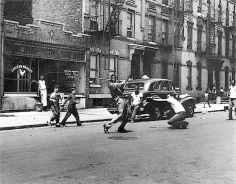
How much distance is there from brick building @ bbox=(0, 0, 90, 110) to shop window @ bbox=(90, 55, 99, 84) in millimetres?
973

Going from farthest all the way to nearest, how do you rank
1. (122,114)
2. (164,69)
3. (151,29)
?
1. (164,69)
2. (151,29)
3. (122,114)

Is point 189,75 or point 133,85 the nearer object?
point 133,85

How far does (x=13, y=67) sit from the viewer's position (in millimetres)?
19406

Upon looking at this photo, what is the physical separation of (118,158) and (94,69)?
17.7 m

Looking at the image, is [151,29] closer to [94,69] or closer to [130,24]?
[130,24]

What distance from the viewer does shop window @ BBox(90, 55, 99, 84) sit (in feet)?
81.1

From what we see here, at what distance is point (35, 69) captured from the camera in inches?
819

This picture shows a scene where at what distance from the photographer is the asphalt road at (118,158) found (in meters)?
5.95

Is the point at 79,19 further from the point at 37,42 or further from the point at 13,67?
the point at 13,67

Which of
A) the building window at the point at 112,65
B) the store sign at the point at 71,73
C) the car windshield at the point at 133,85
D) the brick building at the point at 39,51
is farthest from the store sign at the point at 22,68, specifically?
the building window at the point at 112,65

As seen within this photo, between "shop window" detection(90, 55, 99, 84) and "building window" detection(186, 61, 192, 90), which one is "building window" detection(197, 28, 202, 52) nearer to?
"building window" detection(186, 61, 192, 90)

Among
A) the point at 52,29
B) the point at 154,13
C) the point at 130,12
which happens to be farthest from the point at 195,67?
the point at 52,29

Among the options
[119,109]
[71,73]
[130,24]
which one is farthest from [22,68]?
[130,24]

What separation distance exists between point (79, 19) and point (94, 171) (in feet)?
61.8
